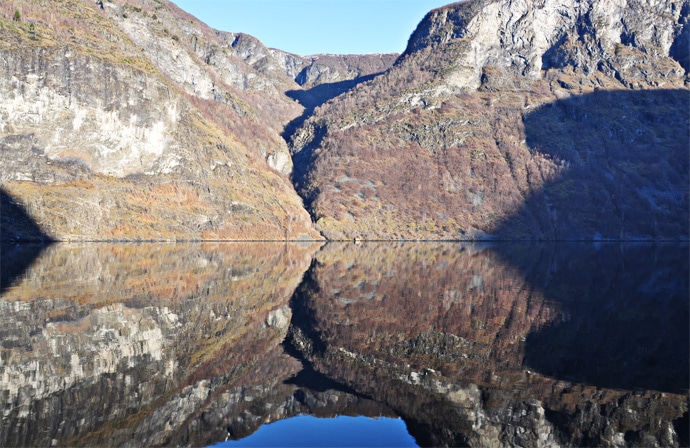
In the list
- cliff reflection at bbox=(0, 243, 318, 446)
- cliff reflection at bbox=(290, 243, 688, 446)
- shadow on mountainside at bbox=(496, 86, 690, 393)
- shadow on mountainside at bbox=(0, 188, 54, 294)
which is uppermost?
shadow on mountainside at bbox=(496, 86, 690, 393)

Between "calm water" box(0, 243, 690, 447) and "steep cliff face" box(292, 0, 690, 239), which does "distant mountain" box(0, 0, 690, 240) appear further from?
"calm water" box(0, 243, 690, 447)

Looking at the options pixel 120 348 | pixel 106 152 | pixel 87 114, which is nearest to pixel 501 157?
pixel 106 152

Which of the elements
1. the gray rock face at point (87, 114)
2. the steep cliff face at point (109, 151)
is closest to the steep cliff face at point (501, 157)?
the steep cliff face at point (109, 151)

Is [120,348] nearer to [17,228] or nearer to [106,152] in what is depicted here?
[17,228]

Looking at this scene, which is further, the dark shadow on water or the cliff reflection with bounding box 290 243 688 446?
the dark shadow on water

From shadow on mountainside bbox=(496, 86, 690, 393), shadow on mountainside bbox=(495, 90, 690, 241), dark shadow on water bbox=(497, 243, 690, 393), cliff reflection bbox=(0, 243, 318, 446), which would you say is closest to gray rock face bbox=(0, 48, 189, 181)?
cliff reflection bbox=(0, 243, 318, 446)

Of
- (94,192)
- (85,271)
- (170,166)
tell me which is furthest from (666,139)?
(85,271)
